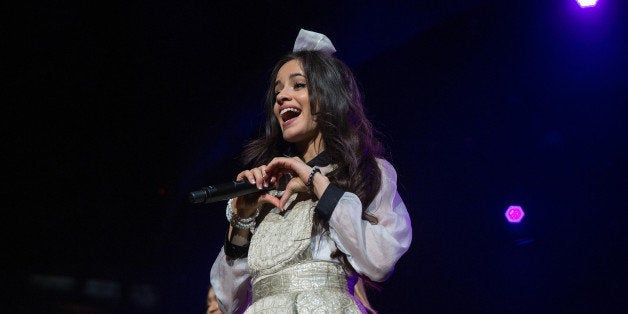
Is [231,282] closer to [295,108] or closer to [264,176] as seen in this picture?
[264,176]

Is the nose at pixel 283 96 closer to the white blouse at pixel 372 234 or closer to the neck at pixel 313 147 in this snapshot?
the neck at pixel 313 147

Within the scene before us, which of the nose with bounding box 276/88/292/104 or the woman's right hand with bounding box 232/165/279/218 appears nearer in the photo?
the woman's right hand with bounding box 232/165/279/218

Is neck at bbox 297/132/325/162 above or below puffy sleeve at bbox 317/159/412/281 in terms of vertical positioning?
above

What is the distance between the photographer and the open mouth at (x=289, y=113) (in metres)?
1.83

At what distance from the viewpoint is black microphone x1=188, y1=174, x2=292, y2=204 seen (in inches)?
55.2

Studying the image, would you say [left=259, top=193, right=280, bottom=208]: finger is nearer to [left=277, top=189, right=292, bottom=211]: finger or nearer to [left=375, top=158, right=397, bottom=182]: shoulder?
[left=277, top=189, right=292, bottom=211]: finger

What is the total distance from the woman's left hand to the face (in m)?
0.23

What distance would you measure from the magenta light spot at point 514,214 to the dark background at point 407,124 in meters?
0.04

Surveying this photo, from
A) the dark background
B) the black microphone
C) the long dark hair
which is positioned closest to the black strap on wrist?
the black microphone

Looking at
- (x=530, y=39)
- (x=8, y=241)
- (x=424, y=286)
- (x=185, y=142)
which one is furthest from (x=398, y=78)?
(x=8, y=241)

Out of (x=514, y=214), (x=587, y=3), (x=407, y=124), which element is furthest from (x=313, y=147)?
(x=587, y=3)

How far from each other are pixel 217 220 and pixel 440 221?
156cm

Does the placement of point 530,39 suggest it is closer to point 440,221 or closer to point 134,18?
point 440,221

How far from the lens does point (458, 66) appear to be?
3273mm
